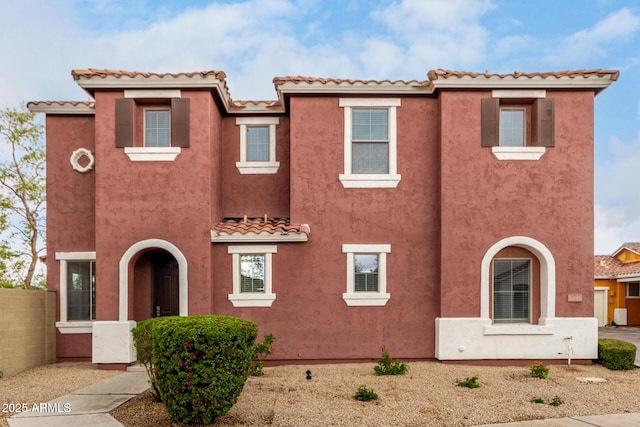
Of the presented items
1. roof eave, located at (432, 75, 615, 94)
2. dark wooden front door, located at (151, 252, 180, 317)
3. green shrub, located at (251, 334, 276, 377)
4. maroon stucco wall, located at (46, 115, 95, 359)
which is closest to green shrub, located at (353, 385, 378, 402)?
green shrub, located at (251, 334, 276, 377)

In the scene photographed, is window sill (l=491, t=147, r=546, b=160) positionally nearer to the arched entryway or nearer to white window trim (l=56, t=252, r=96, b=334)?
the arched entryway

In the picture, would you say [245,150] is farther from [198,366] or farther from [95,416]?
[95,416]

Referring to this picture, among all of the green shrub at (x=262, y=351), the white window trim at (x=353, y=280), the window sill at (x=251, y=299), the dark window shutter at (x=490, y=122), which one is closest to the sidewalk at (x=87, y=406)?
the green shrub at (x=262, y=351)

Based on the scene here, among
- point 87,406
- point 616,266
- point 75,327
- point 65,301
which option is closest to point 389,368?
point 87,406

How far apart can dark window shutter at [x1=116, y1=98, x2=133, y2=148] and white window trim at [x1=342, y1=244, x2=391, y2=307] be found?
5878 millimetres

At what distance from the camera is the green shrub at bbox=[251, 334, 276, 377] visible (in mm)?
9852

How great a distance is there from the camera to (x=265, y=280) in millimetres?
11188

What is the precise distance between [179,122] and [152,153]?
99 centimetres

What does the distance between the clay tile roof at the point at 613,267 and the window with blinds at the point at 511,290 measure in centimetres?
1479

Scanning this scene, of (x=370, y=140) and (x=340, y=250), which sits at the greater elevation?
(x=370, y=140)

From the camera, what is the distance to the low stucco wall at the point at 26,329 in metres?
10.4

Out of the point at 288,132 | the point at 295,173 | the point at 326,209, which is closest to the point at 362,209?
the point at 326,209

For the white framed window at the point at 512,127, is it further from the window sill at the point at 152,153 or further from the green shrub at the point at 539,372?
the window sill at the point at 152,153

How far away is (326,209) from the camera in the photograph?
37.0 ft
